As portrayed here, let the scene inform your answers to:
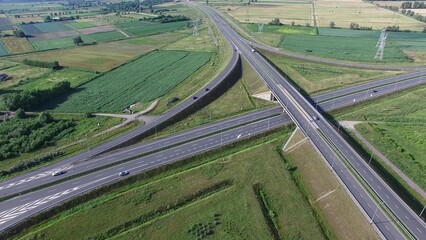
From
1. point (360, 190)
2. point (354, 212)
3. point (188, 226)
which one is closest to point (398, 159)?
point (360, 190)

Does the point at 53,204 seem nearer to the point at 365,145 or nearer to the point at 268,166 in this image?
the point at 268,166

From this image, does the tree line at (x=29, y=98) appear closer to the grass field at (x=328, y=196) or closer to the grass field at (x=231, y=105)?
the grass field at (x=231, y=105)

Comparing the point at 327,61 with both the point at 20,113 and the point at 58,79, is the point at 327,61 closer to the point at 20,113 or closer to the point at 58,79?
the point at 58,79

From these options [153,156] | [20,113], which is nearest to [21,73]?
[20,113]

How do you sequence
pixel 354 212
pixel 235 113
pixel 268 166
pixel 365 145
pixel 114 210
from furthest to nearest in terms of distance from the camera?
pixel 235 113 → pixel 365 145 → pixel 268 166 → pixel 114 210 → pixel 354 212

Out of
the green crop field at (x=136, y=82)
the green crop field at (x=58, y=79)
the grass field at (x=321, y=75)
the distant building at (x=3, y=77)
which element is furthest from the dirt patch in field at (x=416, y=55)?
the distant building at (x=3, y=77)

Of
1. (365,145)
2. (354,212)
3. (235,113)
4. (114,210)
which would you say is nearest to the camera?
(354,212)

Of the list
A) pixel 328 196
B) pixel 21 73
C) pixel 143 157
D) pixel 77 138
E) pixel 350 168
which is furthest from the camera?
pixel 21 73
